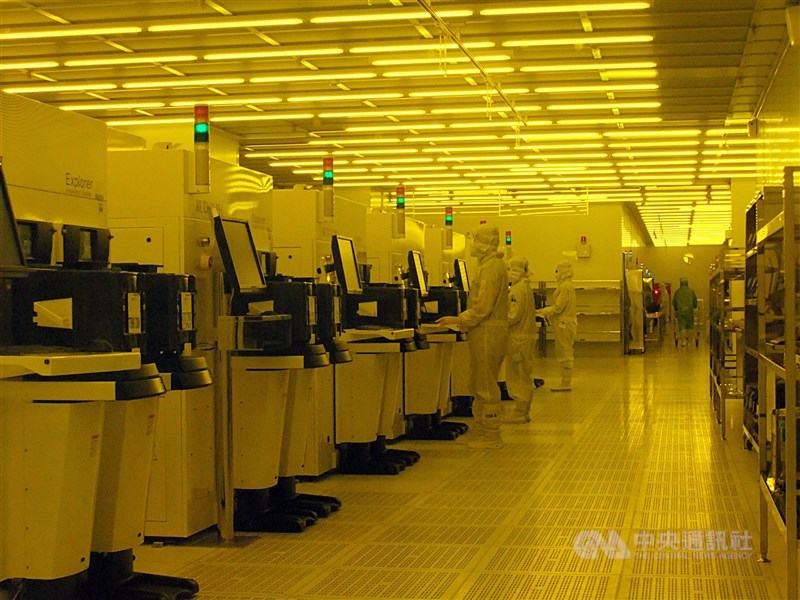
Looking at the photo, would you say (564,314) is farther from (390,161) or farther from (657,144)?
(390,161)

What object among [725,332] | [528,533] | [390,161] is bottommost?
[528,533]

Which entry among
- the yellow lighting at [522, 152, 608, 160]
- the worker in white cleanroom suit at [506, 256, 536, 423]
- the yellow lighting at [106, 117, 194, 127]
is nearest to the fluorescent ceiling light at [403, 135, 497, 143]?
the yellow lighting at [522, 152, 608, 160]

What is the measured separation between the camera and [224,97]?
12.0 metres

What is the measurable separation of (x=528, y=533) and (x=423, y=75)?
6137 mm

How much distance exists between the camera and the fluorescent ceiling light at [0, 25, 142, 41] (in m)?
9.23

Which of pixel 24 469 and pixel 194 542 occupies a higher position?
pixel 24 469

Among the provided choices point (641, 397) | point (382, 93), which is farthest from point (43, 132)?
point (641, 397)

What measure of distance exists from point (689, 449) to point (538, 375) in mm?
7808

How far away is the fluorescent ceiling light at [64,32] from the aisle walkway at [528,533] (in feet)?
14.5

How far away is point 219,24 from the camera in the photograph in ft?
29.7

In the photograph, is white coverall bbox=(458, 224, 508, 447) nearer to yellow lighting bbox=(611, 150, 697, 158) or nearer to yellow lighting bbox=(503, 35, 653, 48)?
yellow lighting bbox=(503, 35, 653, 48)

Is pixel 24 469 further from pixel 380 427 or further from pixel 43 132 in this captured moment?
pixel 380 427

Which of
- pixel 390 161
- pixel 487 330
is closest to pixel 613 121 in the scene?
pixel 390 161

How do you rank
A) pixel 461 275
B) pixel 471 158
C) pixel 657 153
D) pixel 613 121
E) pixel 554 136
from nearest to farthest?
pixel 461 275
pixel 613 121
pixel 554 136
pixel 657 153
pixel 471 158
